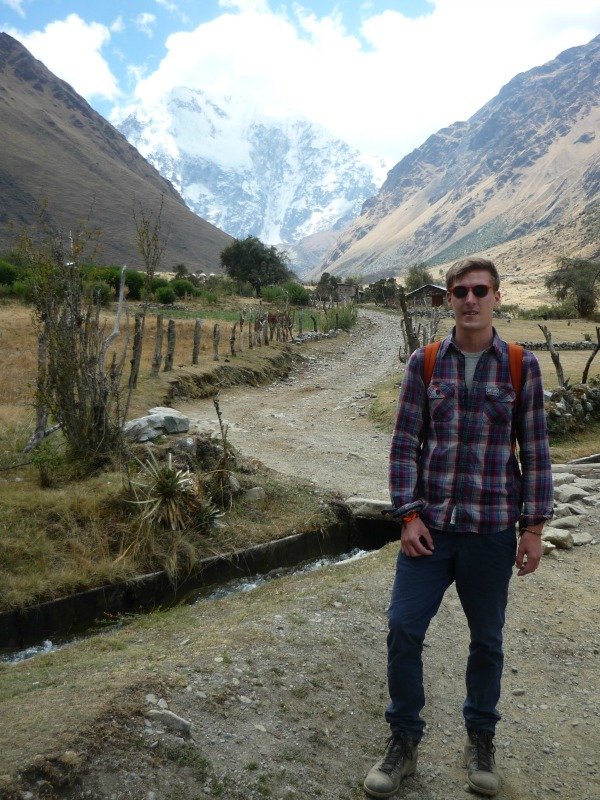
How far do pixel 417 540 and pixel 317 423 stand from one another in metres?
11.6

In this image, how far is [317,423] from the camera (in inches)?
568

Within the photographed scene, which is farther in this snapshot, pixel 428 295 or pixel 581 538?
pixel 428 295

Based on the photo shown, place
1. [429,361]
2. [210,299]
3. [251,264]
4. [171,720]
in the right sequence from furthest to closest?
[251,264]
[210,299]
[171,720]
[429,361]

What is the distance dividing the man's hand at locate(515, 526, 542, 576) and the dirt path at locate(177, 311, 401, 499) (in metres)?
6.11

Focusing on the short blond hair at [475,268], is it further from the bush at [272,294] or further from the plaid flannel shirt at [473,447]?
the bush at [272,294]

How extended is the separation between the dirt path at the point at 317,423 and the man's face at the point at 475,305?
20.8 feet

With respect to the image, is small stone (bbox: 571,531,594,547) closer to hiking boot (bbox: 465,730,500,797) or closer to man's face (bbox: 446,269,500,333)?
hiking boot (bbox: 465,730,500,797)

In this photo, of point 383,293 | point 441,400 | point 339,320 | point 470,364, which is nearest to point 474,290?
point 470,364

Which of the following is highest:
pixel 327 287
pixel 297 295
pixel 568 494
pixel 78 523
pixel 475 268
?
pixel 327 287

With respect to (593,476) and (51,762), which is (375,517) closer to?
(593,476)

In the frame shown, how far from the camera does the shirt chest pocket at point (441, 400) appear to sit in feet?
9.47

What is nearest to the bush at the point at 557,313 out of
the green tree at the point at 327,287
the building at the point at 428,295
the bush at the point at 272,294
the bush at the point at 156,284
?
the building at the point at 428,295

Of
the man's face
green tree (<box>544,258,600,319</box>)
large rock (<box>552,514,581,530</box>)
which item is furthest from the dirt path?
green tree (<box>544,258,600,319</box>)

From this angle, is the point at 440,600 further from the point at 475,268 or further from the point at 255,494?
the point at 255,494
